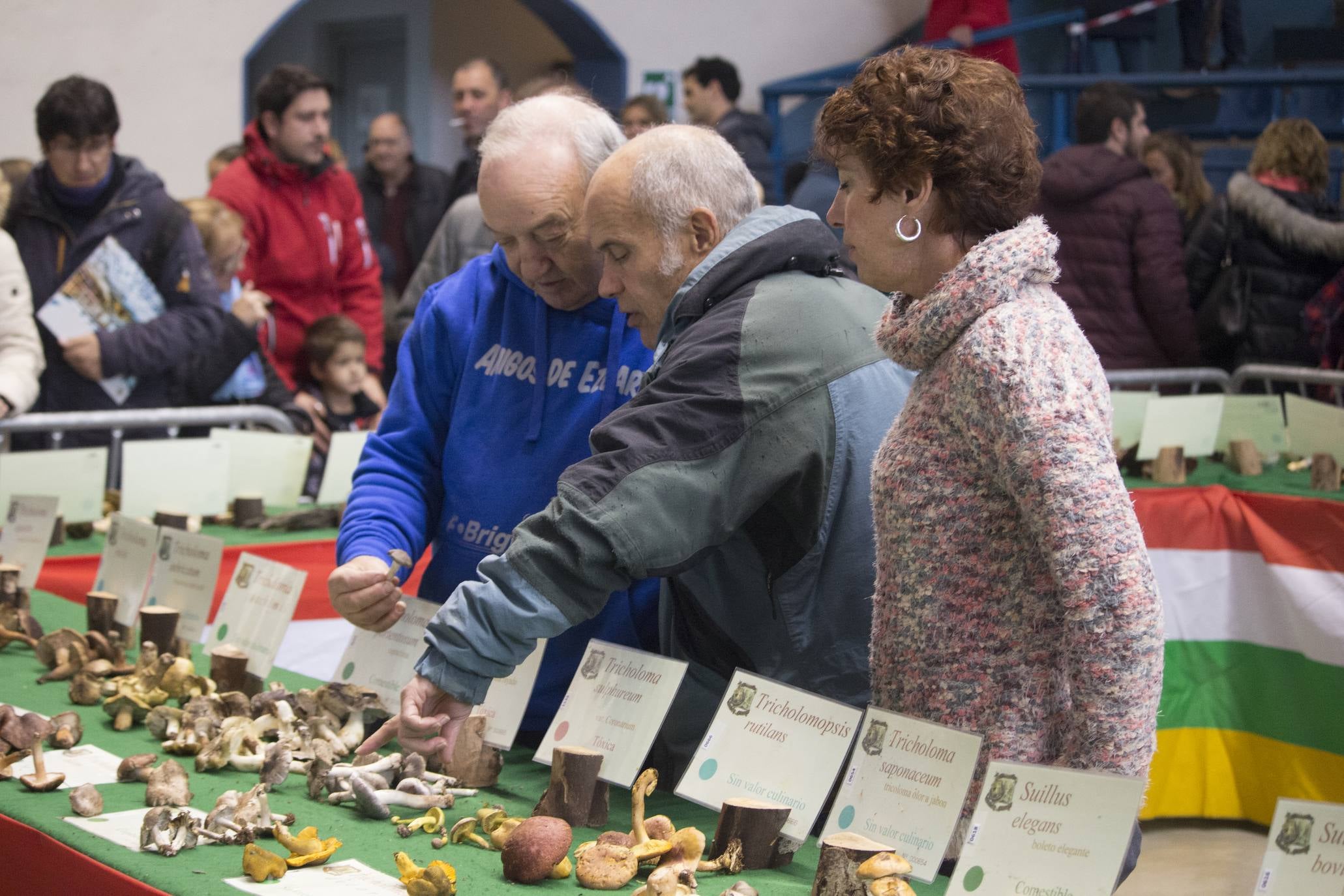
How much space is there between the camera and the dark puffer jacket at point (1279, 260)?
4.83m

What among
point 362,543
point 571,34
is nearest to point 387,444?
point 362,543

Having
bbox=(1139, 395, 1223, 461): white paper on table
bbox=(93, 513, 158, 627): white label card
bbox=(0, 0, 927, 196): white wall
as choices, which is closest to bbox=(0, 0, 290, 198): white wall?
bbox=(0, 0, 927, 196): white wall

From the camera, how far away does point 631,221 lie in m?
1.62

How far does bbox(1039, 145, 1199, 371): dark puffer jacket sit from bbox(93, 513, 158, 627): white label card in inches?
137

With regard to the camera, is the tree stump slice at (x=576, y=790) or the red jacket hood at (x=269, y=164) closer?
the tree stump slice at (x=576, y=790)

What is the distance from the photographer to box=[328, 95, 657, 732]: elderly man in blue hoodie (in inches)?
73.2

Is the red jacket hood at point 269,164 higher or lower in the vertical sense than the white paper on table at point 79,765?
higher

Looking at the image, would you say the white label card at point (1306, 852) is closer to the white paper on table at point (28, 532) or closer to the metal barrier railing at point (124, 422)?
the white paper on table at point (28, 532)

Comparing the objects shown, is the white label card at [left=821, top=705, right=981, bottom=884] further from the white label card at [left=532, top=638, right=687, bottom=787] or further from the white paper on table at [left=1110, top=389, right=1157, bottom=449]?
the white paper on table at [left=1110, top=389, right=1157, bottom=449]

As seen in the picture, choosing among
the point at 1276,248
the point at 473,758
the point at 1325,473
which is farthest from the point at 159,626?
the point at 1276,248

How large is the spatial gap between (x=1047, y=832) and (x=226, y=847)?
32.1 inches

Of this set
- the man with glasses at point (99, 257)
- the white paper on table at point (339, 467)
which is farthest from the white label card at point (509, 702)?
the man with glasses at point (99, 257)

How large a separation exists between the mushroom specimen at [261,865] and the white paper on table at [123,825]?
0.38 feet

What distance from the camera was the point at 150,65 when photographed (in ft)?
22.7
